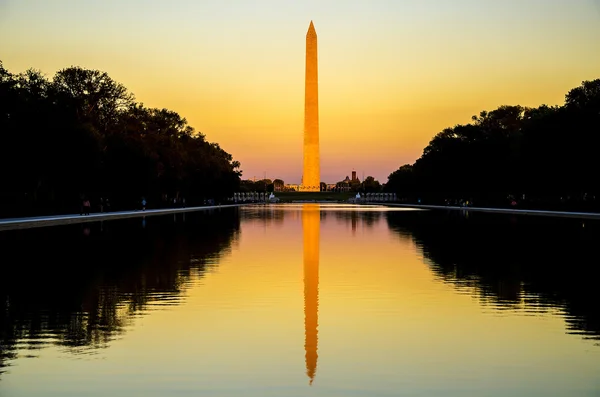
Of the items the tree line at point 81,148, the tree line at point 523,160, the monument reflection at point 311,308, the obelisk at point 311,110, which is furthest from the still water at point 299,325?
the obelisk at point 311,110

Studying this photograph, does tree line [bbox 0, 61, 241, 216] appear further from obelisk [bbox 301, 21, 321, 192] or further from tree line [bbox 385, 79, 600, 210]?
tree line [bbox 385, 79, 600, 210]

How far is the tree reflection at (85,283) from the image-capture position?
11.0 metres

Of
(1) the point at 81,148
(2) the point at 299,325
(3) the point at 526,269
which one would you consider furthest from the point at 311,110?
(2) the point at 299,325

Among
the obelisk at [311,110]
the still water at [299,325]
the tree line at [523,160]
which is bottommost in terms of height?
the still water at [299,325]

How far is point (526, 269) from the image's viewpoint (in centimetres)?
1961

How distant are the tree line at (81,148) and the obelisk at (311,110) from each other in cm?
2689

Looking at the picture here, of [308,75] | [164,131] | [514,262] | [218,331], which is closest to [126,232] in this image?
[514,262]

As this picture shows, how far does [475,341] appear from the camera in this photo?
10406 mm

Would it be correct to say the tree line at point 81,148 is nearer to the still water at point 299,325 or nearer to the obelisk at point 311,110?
the obelisk at point 311,110

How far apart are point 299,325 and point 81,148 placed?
48896 millimetres

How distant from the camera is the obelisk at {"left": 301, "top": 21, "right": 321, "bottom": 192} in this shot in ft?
403

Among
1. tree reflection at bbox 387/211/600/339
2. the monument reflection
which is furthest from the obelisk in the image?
the monument reflection

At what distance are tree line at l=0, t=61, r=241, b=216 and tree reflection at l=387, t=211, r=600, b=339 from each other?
3013 cm

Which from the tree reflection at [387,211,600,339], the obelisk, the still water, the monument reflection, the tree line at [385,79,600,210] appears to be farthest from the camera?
the obelisk
